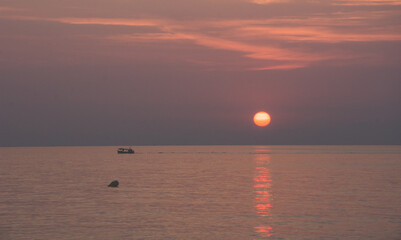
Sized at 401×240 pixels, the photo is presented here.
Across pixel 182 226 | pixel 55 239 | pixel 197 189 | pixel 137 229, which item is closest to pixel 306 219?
pixel 182 226

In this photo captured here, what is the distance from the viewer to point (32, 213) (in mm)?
60219

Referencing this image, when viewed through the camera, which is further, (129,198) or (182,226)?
(129,198)

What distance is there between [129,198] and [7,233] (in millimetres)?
29374

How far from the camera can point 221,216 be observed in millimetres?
57125

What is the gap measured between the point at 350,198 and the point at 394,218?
62.9ft

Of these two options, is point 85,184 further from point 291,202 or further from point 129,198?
point 291,202

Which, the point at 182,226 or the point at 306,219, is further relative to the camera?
the point at 306,219

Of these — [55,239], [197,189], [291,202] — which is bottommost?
[55,239]

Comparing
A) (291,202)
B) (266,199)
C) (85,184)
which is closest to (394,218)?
(291,202)

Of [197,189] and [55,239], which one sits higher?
[197,189]

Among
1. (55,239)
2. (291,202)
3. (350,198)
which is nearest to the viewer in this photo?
(55,239)

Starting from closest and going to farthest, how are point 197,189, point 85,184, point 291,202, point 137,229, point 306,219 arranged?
point 137,229 < point 306,219 < point 291,202 < point 197,189 < point 85,184

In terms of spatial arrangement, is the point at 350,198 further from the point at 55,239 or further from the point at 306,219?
the point at 55,239

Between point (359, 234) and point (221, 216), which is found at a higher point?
point (221, 216)
